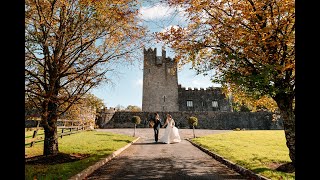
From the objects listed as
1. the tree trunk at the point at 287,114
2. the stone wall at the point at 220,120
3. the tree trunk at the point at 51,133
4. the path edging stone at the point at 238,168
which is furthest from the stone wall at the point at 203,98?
the tree trunk at the point at 287,114

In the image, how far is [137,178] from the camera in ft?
23.1

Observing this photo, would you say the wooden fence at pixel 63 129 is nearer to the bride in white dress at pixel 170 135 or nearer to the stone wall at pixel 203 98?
the bride in white dress at pixel 170 135

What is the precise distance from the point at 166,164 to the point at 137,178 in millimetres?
2449

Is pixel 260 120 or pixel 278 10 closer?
pixel 278 10

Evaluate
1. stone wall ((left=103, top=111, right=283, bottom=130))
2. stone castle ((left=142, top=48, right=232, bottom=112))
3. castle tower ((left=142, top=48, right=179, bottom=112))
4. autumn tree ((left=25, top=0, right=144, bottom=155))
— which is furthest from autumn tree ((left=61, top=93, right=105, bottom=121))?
castle tower ((left=142, top=48, right=179, bottom=112))

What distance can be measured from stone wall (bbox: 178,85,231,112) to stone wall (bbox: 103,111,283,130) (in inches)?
634

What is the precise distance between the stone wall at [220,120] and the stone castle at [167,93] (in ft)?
42.6

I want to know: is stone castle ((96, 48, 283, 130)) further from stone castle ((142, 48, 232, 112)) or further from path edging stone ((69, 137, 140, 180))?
path edging stone ((69, 137, 140, 180))

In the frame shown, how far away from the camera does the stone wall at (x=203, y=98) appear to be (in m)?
56.7
